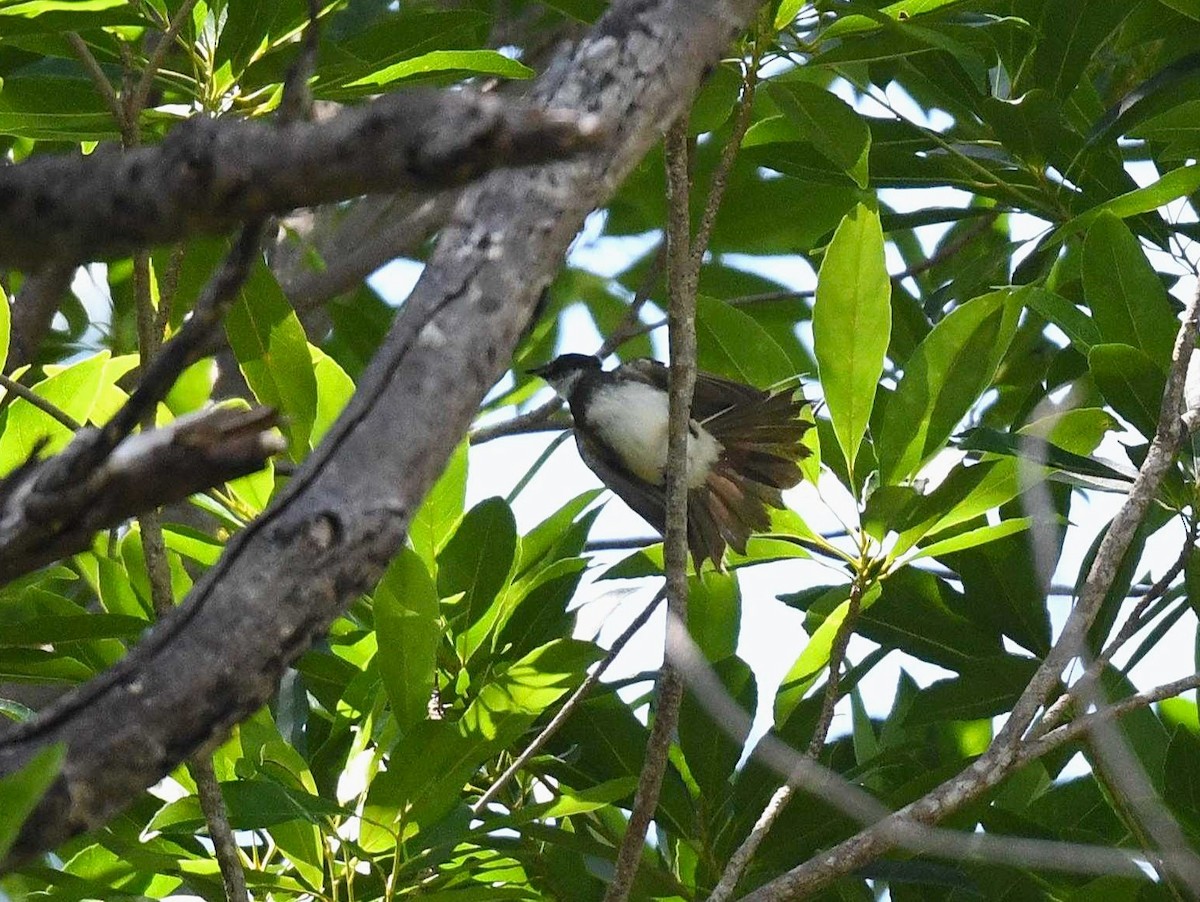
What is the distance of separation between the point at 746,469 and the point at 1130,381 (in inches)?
48.9

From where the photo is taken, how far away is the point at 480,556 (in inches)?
96.9

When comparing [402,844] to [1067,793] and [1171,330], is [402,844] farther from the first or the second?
[1171,330]

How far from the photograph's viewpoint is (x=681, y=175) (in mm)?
1830

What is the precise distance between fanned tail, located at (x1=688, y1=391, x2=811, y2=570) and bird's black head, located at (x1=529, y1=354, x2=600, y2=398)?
21.6 inches

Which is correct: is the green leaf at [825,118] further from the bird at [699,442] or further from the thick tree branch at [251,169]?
the thick tree branch at [251,169]

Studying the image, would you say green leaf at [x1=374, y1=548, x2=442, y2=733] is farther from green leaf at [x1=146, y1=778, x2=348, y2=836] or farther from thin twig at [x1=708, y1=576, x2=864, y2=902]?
thin twig at [x1=708, y1=576, x2=864, y2=902]

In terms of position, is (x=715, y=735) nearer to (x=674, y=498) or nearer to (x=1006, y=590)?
(x=1006, y=590)

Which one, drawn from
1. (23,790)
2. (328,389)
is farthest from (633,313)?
(23,790)

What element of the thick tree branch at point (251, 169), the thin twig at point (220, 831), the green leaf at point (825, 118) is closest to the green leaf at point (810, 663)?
the green leaf at point (825, 118)

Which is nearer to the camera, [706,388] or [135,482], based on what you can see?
[135,482]

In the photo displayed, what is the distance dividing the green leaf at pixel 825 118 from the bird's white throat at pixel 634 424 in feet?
4.67

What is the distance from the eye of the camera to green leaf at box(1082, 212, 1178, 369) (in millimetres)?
2389

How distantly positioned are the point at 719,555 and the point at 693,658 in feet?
3.43

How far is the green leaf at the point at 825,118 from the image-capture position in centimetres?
240
